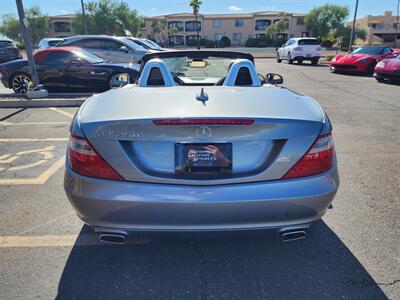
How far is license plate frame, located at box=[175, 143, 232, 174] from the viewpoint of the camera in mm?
2027

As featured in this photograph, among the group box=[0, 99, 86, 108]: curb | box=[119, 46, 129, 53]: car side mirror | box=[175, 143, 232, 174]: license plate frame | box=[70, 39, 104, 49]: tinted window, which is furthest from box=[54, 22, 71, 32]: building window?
box=[175, 143, 232, 174]: license plate frame

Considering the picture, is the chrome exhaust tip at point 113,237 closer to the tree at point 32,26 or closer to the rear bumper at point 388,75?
the rear bumper at point 388,75

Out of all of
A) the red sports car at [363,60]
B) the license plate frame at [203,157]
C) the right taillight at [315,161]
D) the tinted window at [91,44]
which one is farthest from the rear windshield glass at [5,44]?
the right taillight at [315,161]

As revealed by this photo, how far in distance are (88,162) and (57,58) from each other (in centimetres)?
872

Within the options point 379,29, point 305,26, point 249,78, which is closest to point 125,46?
point 249,78

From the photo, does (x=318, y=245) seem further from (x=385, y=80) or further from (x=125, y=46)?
(x=385, y=80)

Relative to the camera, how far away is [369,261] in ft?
8.26

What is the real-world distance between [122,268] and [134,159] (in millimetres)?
939

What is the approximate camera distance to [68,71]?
9586 millimetres

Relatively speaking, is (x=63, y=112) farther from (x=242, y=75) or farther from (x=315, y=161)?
(x=315, y=161)

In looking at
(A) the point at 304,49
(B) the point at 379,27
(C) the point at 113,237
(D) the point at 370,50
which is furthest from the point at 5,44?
(B) the point at 379,27

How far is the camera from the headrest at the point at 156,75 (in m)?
3.15

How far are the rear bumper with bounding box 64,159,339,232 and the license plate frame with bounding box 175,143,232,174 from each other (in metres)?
0.11

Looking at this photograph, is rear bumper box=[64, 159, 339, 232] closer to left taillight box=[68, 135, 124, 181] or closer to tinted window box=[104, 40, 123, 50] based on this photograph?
left taillight box=[68, 135, 124, 181]
